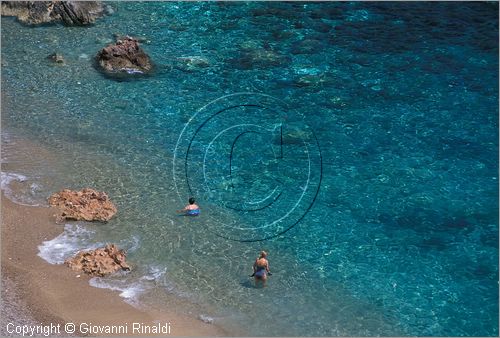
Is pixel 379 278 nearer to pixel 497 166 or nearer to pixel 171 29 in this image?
pixel 497 166

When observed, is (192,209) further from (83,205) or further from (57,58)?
(57,58)

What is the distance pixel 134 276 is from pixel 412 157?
13621mm

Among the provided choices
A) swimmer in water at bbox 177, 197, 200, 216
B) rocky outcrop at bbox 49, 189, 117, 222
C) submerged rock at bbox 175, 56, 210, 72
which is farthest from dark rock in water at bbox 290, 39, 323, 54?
rocky outcrop at bbox 49, 189, 117, 222

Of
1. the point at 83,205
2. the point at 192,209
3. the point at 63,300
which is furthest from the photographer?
the point at 192,209

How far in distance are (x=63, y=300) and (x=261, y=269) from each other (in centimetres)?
659

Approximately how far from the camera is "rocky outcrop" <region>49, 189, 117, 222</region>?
86.6ft

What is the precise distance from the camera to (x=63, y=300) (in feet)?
73.6

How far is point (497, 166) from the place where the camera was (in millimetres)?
30453

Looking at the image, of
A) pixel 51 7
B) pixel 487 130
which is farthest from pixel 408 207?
pixel 51 7

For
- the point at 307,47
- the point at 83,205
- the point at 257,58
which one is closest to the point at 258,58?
the point at 257,58

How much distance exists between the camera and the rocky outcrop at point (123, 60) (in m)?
36.8

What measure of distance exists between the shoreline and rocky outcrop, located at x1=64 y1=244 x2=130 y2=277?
267 mm

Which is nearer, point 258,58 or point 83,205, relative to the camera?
point 83,205

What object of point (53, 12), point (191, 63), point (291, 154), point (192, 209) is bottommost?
point (192, 209)
